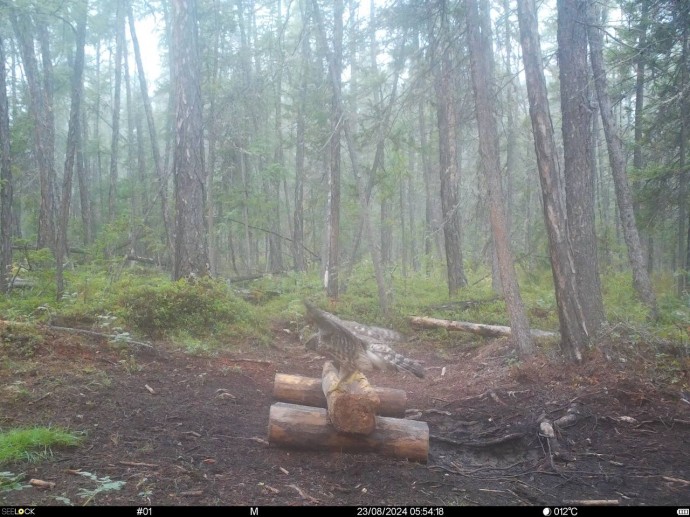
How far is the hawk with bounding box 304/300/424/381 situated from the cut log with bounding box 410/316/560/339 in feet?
2.41

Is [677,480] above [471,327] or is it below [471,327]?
below

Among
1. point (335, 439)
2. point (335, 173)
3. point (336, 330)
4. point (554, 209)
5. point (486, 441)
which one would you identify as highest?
point (335, 173)

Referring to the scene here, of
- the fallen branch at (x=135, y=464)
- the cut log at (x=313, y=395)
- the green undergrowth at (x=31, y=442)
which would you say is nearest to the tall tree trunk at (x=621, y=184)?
the cut log at (x=313, y=395)

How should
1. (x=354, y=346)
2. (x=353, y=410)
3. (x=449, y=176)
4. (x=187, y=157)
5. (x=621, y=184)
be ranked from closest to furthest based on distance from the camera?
1. (x=353, y=410)
2. (x=354, y=346)
3. (x=187, y=157)
4. (x=621, y=184)
5. (x=449, y=176)

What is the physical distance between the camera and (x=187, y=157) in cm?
1227

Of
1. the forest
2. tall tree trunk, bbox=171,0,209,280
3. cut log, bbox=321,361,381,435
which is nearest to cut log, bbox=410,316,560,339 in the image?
the forest

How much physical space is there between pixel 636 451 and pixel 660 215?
1321 centimetres

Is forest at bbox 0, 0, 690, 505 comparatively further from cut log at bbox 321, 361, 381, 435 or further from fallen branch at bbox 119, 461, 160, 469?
cut log at bbox 321, 361, 381, 435

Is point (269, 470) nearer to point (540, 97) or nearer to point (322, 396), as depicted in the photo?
point (322, 396)

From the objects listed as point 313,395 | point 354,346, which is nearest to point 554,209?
point 354,346

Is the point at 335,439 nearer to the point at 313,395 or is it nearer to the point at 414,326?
the point at 313,395

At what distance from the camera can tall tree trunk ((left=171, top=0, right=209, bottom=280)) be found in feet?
39.8

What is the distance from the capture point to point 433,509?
4.36 meters

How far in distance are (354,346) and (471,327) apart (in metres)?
7.15
